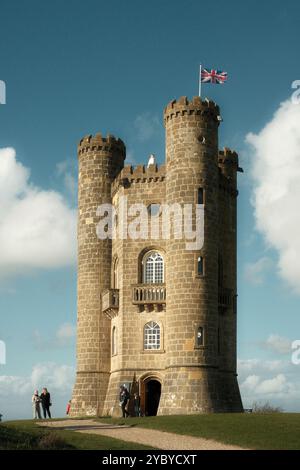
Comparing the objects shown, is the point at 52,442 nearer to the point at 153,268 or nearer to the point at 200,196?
the point at 200,196

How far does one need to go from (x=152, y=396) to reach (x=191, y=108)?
18507 mm

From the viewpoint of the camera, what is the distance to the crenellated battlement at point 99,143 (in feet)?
191

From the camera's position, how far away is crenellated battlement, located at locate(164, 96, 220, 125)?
2003 inches

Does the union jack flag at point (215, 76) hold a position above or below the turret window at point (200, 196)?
above

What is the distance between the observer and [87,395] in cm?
5506

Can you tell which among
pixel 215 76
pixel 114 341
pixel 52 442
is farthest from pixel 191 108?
pixel 52 442

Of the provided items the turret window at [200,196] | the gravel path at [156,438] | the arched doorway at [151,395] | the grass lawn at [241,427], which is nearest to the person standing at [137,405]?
the arched doorway at [151,395]

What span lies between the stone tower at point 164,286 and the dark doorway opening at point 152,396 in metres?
0.07

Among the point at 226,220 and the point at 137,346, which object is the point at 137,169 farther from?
the point at 137,346

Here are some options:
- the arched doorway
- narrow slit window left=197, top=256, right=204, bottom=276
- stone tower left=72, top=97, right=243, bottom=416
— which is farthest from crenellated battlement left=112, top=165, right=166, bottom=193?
the arched doorway

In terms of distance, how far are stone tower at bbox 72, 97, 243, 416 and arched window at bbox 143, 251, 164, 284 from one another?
6cm

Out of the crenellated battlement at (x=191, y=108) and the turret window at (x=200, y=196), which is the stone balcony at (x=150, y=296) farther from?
the crenellated battlement at (x=191, y=108)
